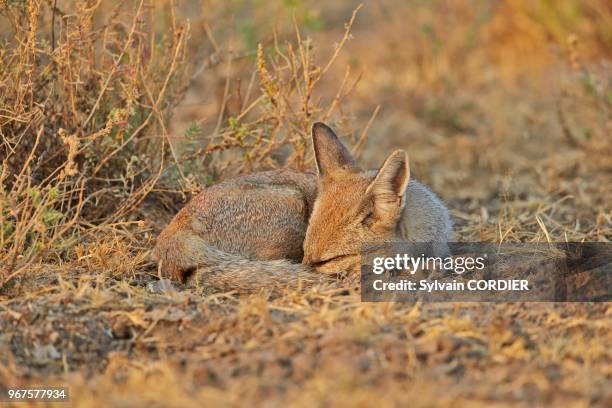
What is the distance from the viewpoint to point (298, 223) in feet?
19.5

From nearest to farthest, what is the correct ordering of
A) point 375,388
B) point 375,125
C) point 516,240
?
point 375,388
point 516,240
point 375,125

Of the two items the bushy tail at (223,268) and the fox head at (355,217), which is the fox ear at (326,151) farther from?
the bushy tail at (223,268)

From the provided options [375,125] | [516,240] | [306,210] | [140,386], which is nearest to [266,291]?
[306,210]

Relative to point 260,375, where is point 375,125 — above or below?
above

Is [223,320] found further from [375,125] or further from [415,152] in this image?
[375,125]

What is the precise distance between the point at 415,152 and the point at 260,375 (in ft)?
20.3

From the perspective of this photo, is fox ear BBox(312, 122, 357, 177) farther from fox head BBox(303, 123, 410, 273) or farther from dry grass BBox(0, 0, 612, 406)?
dry grass BBox(0, 0, 612, 406)

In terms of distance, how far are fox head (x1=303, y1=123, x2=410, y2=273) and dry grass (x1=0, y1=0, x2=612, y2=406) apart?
1.21ft

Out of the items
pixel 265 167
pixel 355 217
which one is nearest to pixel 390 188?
pixel 355 217

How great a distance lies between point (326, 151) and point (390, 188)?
26.5 inches

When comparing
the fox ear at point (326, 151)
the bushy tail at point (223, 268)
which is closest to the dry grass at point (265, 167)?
the bushy tail at point (223, 268)

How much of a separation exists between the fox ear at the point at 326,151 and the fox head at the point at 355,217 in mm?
287

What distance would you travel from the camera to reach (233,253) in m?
5.78

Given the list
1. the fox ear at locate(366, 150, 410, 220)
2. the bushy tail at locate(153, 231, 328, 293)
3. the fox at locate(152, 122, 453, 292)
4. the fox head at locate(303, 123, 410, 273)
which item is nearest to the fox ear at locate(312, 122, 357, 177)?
the fox at locate(152, 122, 453, 292)
